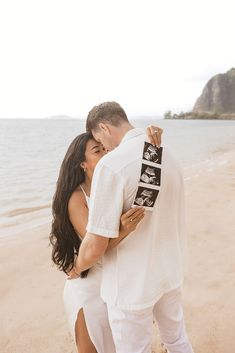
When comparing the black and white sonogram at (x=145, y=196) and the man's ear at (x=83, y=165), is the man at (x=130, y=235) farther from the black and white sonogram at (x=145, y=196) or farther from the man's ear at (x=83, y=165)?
the man's ear at (x=83, y=165)

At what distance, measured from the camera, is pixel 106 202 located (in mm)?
1628

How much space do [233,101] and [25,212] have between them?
13693 centimetres

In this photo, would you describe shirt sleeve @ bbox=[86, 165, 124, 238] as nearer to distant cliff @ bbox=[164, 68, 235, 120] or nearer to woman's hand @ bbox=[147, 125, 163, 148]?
woman's hand @ bbox=[147, 125, 163, 148]

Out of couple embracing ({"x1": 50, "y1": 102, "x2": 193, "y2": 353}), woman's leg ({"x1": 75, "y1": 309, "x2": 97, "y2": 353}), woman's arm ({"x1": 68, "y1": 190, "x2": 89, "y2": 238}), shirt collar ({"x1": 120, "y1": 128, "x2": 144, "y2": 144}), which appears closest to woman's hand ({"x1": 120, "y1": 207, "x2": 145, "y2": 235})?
couple embracing ({"x1": 50, "y1": 102, "x2": 193, "y2": 353})

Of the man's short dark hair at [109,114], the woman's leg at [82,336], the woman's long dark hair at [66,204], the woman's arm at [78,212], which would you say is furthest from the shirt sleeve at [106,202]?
the woman's leg at [82,336]

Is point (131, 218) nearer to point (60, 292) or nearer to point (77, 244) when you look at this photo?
point (77, 244)

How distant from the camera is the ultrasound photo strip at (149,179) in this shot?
64.6 inches

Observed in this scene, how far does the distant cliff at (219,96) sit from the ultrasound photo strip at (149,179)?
135 meters

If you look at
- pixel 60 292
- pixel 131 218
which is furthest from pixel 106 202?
pixel 60 292

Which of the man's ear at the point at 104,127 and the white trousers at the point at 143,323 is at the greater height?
the man's ear at the point at 104,127

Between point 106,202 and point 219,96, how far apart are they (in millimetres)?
140614

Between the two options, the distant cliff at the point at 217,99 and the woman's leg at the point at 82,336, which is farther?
the distant cliff at the point at 217,99

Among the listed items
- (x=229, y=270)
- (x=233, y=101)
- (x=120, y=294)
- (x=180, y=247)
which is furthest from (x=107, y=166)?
(x=233, y=101)

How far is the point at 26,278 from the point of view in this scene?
15.3 feet
